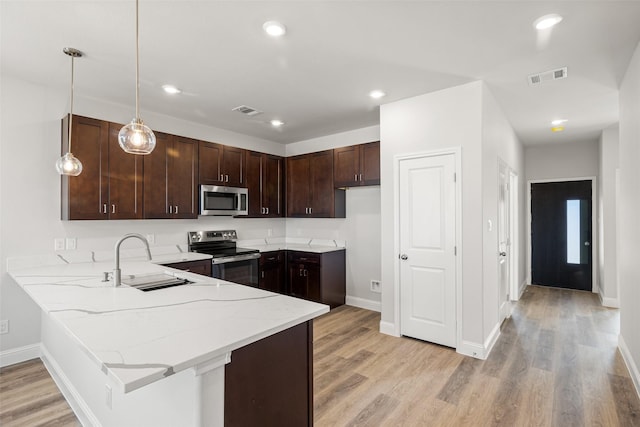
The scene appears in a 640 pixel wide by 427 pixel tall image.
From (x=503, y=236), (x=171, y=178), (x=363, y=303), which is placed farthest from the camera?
(x=363, y=303)

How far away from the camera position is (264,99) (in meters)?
3.58

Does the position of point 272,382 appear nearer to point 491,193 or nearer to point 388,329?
point 388,329

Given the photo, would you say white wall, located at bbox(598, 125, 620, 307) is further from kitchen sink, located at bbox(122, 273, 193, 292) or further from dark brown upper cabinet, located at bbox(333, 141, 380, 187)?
kitchen sink, located at bbox(122, 273, 193, 292)

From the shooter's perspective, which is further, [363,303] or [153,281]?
[363,303]

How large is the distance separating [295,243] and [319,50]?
11.8 feet

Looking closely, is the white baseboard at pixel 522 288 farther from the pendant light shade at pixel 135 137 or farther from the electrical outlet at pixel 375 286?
the pendant light shade at pixel 135 137

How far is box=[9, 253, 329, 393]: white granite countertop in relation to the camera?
3.53 ft

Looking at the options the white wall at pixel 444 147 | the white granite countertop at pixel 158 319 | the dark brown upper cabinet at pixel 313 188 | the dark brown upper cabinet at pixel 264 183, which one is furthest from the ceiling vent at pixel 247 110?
the white granite countertop at pixel 158 319

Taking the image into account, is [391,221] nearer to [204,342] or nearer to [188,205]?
[188,205]

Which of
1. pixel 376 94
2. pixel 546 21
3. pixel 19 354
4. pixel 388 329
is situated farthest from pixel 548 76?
pixel 19 354

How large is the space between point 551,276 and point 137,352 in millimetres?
7031

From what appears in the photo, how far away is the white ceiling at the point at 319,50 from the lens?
2035mm

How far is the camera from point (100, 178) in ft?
10.8

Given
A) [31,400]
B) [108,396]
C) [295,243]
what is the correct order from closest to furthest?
1. [108,396]
2. [31,400]
3. [295,243]
